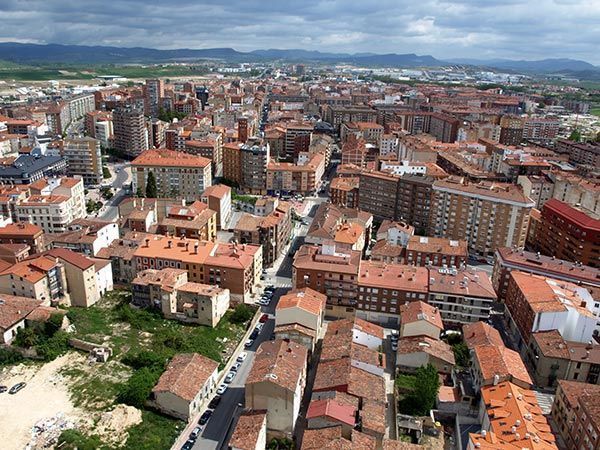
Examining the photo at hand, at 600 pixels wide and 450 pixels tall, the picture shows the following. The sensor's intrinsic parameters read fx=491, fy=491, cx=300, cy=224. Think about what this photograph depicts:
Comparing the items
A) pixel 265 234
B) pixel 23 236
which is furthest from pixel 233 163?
pixel 23 236

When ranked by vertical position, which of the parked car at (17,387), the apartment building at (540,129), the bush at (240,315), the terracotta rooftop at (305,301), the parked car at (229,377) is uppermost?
the apartment building at (540,129)

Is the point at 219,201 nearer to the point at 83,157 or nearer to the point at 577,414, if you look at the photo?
the point at 83,157

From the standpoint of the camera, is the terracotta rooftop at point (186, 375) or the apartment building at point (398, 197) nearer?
the terracotta rooftop at point (186, 375)

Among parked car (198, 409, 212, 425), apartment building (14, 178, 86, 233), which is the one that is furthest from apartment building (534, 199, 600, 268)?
apartment building (14, 178, 86, 233)

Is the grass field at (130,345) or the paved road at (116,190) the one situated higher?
the paved road at (116,190)

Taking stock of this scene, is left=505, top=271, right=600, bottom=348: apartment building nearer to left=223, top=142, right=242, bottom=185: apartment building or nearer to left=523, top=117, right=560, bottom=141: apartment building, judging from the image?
left=223, top=142, right=242, bottom=185: apartment building

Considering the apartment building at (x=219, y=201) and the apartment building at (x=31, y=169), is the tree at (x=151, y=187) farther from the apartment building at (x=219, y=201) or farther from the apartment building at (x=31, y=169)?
the apartment building at (x=31, y=169)

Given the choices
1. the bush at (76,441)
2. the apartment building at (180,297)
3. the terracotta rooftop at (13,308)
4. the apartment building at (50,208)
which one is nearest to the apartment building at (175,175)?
the apartment building at (50,208)
